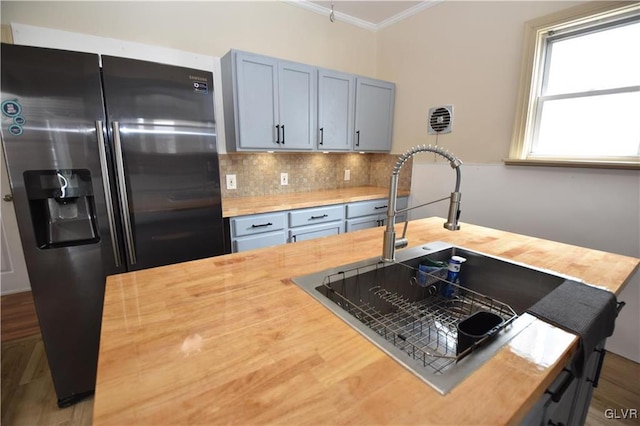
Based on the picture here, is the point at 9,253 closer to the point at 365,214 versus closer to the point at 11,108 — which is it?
the point at 11,108

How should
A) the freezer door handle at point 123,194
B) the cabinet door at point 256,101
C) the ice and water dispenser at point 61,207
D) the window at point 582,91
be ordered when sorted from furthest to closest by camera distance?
the cabinet door at point 256,101
the window at point 582,91
the freezer door handle at point 123,194
the ice and water dispenser at point 61,207

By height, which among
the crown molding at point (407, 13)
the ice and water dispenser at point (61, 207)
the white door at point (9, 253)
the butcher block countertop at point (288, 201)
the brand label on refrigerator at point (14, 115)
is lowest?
the white door at point (9, 253)

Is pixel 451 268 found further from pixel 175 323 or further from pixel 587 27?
pixel 587 27

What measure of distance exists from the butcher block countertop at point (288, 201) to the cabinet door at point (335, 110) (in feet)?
1.66

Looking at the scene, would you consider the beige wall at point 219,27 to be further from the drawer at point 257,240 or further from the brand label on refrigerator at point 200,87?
the drawer at point 257,240

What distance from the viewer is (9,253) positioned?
8.81 feet

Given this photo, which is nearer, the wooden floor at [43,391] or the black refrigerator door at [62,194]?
the black refrigerator door at [62,194]

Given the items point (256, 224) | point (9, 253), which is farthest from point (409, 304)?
point (9, 253)

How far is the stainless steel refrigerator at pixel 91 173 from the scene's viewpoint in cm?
135

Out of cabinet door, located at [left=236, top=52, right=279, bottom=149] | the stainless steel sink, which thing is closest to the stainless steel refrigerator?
cabinet door, located at [left=236, top=52, right=279, bottom=149]

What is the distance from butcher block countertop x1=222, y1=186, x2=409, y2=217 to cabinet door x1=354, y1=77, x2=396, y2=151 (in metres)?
0.58

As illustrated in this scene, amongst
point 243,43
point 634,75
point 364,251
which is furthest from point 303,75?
point 634,75

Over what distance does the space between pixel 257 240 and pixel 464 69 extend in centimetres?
244

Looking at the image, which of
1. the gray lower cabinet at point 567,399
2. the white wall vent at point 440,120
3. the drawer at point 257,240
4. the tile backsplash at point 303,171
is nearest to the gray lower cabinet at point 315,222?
the drawer at point 257,240
